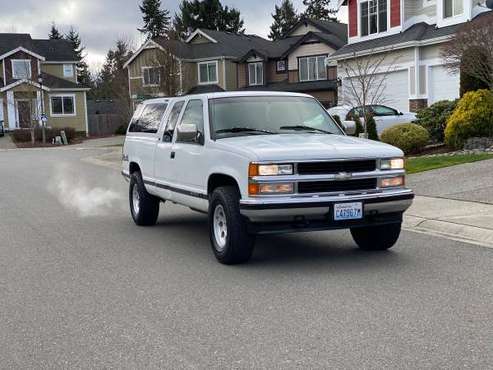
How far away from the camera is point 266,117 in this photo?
8.52 meters

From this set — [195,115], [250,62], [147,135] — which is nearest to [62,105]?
[250,62]

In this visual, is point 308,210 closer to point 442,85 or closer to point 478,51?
point 478,51

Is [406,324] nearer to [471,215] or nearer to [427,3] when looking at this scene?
[471,215]

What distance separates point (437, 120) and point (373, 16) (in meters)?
14.6

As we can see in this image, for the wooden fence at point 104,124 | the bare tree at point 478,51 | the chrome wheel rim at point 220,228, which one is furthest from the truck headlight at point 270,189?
the wooden fence at point 104,124

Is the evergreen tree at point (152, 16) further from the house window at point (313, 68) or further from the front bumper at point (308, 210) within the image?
the front bumper at point (308, 210)

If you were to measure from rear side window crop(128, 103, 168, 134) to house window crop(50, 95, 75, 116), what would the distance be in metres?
46.0

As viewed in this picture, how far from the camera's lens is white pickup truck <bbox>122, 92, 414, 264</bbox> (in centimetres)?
704

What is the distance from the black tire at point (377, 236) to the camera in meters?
8.03

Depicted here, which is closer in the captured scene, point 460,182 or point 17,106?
point 460,182

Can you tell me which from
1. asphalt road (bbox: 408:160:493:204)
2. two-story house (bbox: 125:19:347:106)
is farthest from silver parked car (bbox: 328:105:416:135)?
two-story house (bbox: 125:19:347:106)

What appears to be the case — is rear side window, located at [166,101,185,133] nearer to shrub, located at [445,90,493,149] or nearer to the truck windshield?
the truck windshield

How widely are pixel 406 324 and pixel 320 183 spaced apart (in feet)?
7.13

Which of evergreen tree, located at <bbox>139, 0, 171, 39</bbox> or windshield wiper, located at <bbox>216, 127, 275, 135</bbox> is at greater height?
evergreen tree, located at <bbox>139, 0, 171, 39</bbox>
